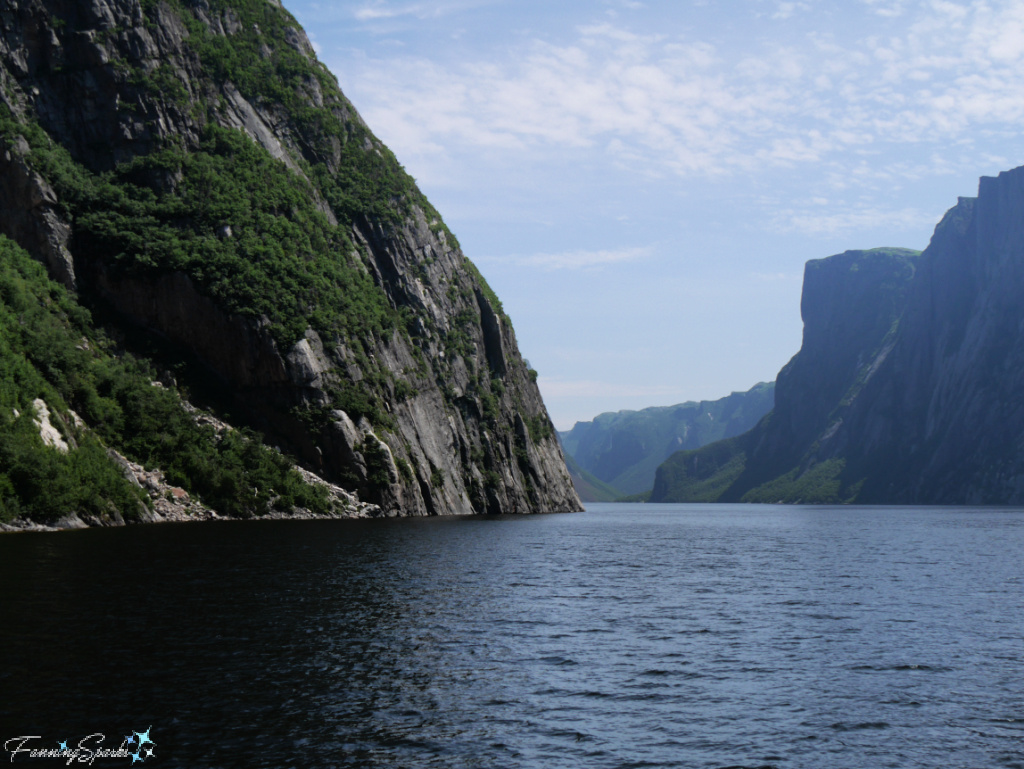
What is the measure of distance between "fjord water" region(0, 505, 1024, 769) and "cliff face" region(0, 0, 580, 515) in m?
58.6

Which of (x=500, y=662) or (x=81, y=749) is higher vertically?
(x=81, y=749)

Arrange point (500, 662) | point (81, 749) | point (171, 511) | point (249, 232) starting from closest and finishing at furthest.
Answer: point (81, 749)
point (500, 662)
point (171, 511)
point (249, 232)

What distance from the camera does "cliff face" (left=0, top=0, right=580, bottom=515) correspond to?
347 ft

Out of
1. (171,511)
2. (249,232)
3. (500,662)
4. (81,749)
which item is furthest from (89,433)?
(81,749)

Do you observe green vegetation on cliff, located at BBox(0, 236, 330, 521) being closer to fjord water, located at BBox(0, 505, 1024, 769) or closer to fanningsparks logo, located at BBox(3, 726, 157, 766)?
fjord water, located at BBox(0, 505, 1024, 769)

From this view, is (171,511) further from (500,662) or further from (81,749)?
(81,749)

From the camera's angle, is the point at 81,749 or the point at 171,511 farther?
the point at 171,511

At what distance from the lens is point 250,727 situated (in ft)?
63.2

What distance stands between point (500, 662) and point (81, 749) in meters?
13.0

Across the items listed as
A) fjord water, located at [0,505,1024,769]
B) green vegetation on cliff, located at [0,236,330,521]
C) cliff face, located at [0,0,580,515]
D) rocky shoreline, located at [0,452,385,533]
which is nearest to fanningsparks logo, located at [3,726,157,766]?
fjord water, located at [0,505,1024,769]

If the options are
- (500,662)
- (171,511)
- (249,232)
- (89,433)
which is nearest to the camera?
(500,662)

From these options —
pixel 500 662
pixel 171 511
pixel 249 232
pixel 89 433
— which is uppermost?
pixel 249 232

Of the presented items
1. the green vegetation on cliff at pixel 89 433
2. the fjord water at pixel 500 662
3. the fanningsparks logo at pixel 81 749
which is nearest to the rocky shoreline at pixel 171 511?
the green vegetation on cliff at pixel 89 433

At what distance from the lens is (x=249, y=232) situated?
387ft
